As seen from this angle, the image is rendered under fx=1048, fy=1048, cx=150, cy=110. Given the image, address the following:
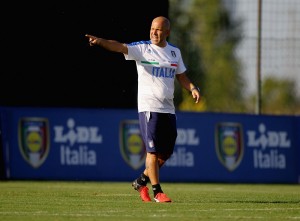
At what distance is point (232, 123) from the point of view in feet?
70.0

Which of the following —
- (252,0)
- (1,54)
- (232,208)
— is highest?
(252,0)

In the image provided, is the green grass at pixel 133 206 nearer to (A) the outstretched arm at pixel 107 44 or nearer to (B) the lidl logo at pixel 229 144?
(A) the outstretched arm at pixel 107 44

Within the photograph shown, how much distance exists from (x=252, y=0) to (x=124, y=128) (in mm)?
5464

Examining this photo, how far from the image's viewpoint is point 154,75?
12758mm

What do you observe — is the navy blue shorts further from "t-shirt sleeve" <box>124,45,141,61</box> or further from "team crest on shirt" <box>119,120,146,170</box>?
"team crest on shirt" <box>119,120,146,170</box>

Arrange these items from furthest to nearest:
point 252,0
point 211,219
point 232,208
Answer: point 252,0 < point 232,208 < point 211,219

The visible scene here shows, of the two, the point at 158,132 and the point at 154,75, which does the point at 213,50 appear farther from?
the point at 158,132

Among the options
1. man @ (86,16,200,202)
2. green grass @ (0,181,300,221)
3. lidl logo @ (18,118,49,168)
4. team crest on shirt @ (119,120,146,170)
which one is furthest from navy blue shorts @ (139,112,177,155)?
team crest on shirt @ (119,120,146,170)

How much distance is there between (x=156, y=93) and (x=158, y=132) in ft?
1.56

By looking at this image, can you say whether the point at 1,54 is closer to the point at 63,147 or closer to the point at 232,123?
the point at 63,147

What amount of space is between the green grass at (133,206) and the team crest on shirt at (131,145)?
472 centimetres

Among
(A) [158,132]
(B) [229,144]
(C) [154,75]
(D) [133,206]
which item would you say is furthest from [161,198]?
(B) [229,144]

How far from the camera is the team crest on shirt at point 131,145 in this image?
1988 cm

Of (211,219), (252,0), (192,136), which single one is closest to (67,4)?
(192,136)
